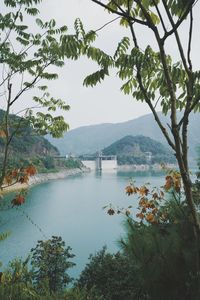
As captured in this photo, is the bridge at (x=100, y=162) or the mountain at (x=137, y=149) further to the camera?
the mountain at (x=137, y=149)

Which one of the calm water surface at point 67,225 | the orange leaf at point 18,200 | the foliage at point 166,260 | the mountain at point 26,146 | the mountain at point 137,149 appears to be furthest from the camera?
the mountain at point 137,149

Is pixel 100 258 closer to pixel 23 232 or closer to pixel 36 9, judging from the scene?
pixel 36 9

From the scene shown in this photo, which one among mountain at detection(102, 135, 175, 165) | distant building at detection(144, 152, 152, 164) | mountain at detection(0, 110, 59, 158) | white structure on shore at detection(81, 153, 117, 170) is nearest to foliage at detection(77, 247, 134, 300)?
mountain at detection(0, 110, 59, 158)

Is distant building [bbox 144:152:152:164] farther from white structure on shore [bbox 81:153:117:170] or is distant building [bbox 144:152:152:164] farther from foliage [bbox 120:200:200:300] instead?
foliage [bbox 120:200:200:300]

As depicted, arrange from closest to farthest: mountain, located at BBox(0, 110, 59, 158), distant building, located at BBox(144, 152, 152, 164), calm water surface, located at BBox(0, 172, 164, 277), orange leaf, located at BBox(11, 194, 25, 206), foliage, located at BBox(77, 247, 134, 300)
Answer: orange leaf, located at BBox(11, 194, 25, 206)
foliage, located at BBox(77, 247, 134, 300)
mountain, located at BBox(0, 110, 59, 158)
calm water surface, located at BBox(0, 172, 164, 277)
distant building, located at BBox(144, 152, 152, 164)

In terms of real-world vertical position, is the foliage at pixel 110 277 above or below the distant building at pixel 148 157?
below

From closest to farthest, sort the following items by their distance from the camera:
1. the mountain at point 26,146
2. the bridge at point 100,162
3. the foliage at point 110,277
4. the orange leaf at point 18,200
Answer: the orange leaf at point 18,200 → the foliage at point 110,277 → the mountain at point 26,146 → the bridge at point 100,162

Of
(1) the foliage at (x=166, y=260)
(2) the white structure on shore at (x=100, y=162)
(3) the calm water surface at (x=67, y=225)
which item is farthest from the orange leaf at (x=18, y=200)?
(2) the white structure on shore at (x=100, y=162)

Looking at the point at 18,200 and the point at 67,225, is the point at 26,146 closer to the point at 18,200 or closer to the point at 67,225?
the point at 67,225

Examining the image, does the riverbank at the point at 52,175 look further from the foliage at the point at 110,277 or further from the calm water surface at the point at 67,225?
the foliage at the point at 110,277

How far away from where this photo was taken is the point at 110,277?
555cm

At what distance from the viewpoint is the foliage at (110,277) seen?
521 centimetres

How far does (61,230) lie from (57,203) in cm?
1460

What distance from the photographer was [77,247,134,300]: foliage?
5211mm
